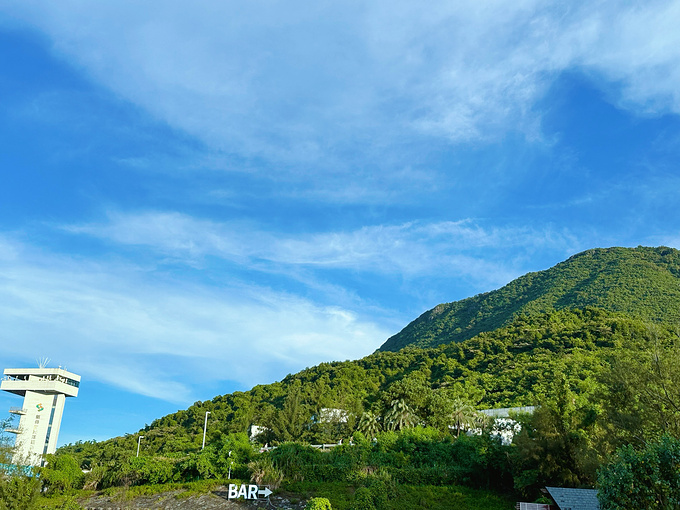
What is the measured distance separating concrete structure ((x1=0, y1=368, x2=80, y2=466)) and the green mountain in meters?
85.8

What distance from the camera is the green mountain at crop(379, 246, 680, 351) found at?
10500 cm

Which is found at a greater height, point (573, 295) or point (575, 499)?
point (573, 295)

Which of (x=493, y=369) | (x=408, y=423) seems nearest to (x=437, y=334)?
(x=493, y=369)

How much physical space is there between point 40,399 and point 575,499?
59.7 metres

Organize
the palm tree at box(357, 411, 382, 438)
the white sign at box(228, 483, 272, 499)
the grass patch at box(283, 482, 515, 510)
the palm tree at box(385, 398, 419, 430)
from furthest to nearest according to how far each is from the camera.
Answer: the palm tree at box(357, 411, 382, 438) → the palm tree at box(385, 398, 419, 430) → the white sign at box(228, 483, 272, 499) → the grass patch at box(283, 482, 515, 510)

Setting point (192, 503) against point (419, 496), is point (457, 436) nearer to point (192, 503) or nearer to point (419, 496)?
point (419, 496)

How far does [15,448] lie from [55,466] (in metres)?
12.1

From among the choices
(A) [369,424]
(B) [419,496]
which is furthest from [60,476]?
(A) [369,424]

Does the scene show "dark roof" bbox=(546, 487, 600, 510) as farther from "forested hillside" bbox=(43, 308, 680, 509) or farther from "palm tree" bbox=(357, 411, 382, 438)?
"palm tree" bbox=(357, 411, 382, 438)

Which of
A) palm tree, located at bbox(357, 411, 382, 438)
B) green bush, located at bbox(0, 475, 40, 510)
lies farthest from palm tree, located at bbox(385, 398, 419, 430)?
green bush, located at bbox(0, 475, 40, 510)

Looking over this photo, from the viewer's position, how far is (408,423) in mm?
52344

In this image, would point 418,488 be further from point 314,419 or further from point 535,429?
point 314,419

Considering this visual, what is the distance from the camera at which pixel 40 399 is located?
64188 mm

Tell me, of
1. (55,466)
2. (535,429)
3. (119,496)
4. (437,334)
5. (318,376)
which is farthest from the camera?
(437,334)
